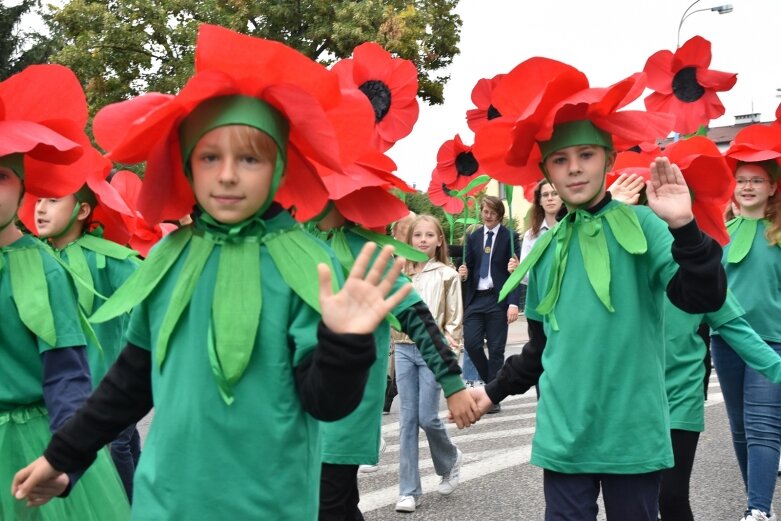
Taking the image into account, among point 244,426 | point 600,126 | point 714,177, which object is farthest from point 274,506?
point 714,177

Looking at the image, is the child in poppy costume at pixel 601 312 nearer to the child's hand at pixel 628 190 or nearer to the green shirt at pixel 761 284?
the child's hand at pixel 628 190

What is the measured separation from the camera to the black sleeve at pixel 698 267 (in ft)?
10.5

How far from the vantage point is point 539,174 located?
402cm

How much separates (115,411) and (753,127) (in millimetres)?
4226

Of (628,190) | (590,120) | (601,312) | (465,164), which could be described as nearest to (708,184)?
(628,190)

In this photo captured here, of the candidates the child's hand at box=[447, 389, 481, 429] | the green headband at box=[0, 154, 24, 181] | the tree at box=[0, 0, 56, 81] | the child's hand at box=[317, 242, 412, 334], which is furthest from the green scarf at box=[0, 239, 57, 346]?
the tree at box=[0, 0, 56, 81]

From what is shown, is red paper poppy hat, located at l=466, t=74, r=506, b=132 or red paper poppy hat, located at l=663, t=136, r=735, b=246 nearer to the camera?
red paper poppy hat, located at l=663, t=136, r=735, b=246

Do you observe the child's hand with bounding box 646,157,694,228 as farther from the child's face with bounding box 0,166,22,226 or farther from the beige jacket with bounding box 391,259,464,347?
→ the beige jacket with bounding box 391,259,464,347

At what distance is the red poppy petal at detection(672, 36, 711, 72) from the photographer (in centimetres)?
630

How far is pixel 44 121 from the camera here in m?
3.29

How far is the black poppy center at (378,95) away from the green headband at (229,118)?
3.07 m

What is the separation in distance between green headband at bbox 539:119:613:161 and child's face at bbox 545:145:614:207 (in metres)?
0.02

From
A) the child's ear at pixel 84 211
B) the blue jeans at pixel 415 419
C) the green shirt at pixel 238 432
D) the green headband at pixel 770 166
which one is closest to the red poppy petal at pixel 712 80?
the green headband at pixel 770 166

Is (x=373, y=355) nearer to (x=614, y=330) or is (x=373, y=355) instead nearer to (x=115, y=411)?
(x=115, y=411)
